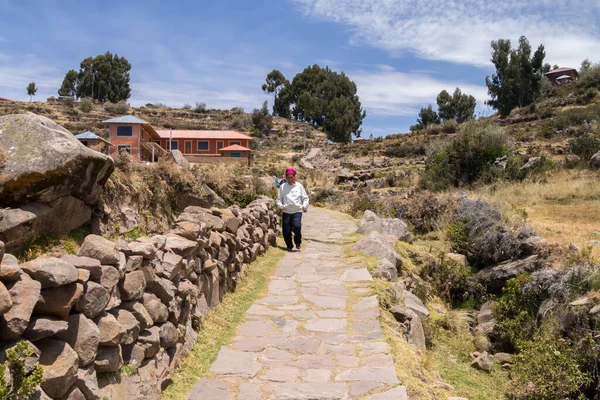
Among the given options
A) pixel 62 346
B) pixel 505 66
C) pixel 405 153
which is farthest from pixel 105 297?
pixel 505 66

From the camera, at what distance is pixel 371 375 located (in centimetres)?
432

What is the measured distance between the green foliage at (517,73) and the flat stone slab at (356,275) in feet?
163

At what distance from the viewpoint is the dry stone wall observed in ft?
8.41

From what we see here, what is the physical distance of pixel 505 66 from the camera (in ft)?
173

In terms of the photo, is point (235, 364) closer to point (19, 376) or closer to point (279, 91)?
point (19, 376)

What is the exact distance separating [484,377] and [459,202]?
22.2ft

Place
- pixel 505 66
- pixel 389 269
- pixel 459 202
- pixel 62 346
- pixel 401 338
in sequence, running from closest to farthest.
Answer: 1. pixel 62 346
2. pixel 401 338
3. pixel 389 269
4. pixel 459 202
5. pixel 505 66

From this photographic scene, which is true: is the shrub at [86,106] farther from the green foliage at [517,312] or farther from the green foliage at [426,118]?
the green foliage at [517,312]

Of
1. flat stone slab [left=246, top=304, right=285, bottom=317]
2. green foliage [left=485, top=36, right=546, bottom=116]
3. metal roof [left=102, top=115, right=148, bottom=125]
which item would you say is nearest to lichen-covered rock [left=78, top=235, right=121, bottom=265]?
flat stone slab [left=246, top=304, right=285, bottom=317]

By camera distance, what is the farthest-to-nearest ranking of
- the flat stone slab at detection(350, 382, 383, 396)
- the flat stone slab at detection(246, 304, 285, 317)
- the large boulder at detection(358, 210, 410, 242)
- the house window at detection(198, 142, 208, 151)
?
1. the house window at detection(198, 142, 208, 151)
2. the large boulder at detection(358, 210, 410, 242)
3. the flat stone slab at detection(246, 304, 285, 317)
4. the flat stone slab at detection(350, 382, 383, 396)

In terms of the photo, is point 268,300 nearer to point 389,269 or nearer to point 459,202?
point 389,269

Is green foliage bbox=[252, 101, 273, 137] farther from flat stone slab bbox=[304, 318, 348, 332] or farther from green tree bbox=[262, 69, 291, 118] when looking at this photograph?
flat stone slab bbox=[304, 318, 348, 332]

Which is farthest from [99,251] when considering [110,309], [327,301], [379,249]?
[379,249]

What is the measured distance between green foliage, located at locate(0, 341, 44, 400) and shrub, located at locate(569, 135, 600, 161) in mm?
21341
